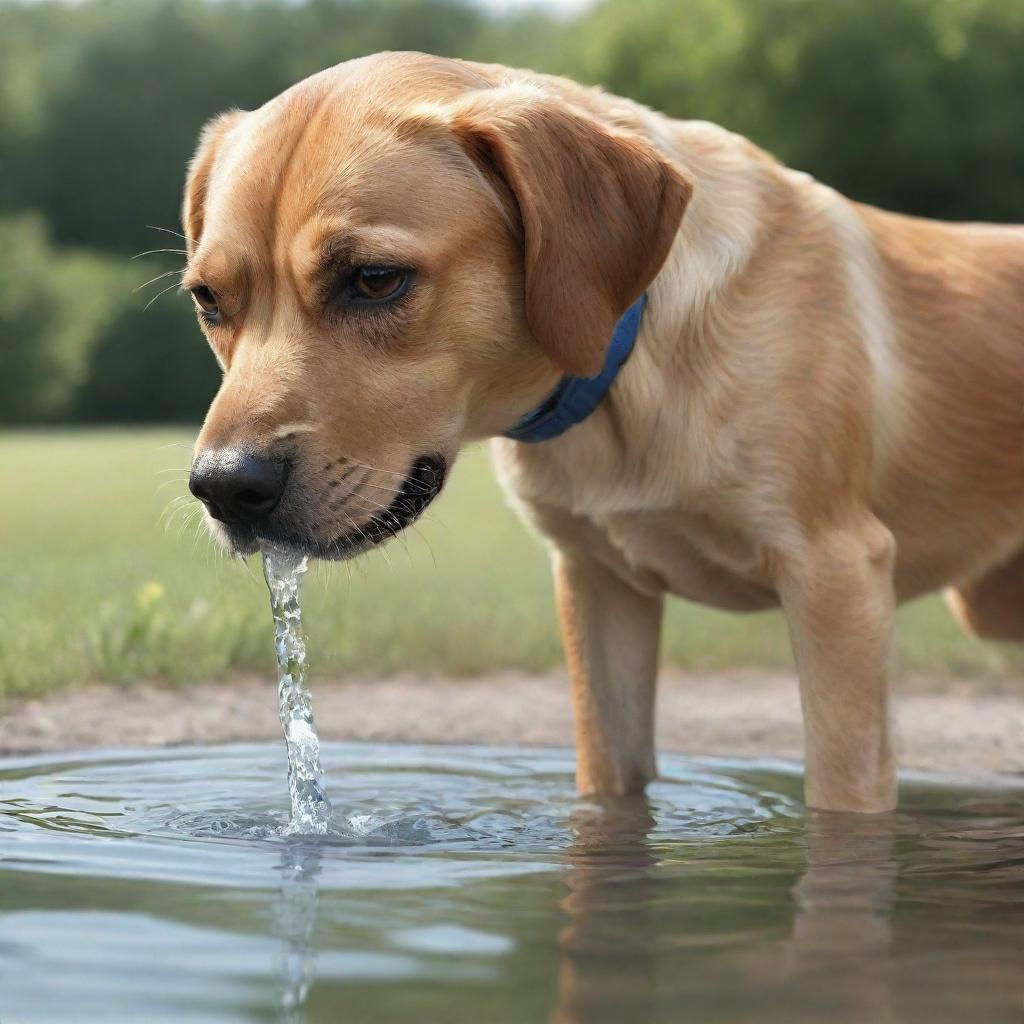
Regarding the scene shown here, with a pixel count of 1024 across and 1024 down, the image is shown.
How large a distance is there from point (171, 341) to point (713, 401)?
44.0m

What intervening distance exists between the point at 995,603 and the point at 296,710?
8.97 ft

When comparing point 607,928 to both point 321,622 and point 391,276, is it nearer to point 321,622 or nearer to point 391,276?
point 391,276

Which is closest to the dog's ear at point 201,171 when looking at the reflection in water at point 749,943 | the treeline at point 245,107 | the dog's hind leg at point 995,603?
the reflection in water at point 749,943

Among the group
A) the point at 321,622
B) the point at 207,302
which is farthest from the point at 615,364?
the point at 321,622

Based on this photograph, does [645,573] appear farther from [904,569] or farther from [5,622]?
[5,622]

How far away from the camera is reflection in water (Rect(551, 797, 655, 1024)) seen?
2.79 metres

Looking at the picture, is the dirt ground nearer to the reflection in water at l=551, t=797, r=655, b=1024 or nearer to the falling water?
the falling water

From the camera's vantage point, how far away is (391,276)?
4.01 m

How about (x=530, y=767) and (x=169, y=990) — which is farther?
(x=530, y=767)

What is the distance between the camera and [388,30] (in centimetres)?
6544

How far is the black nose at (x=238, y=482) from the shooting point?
3820 mm

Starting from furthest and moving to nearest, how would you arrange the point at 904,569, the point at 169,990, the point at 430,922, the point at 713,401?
1. the point at 904,569
2. the point at 713,401
3. the point at 430,922
4. the point at 169,990

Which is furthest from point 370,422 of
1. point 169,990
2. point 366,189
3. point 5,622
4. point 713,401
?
point 5,622

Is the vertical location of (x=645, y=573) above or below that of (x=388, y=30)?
below
